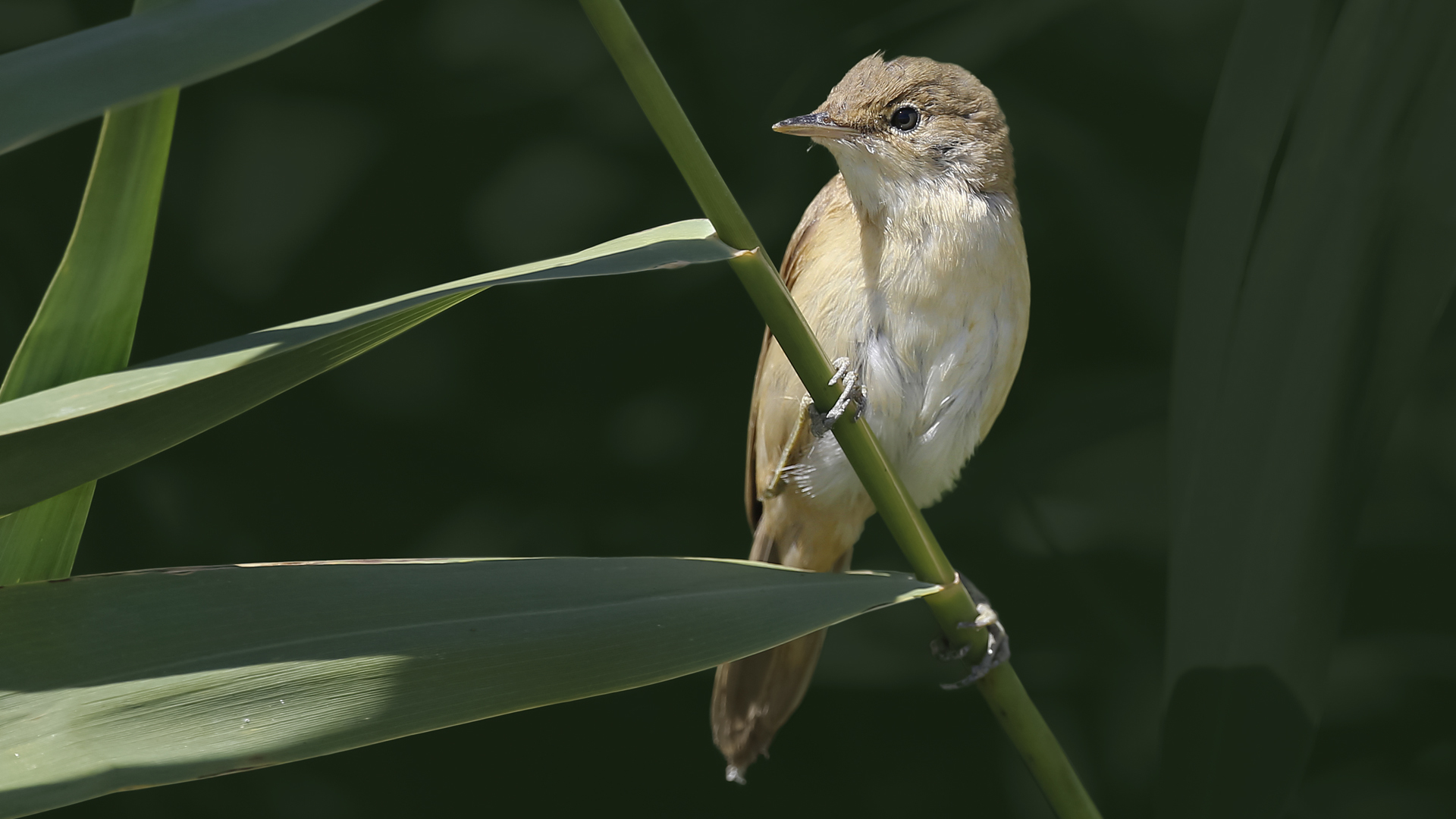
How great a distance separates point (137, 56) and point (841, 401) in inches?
16.3

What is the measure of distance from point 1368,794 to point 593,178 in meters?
1.42

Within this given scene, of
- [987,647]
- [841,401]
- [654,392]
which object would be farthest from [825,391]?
[654,392]

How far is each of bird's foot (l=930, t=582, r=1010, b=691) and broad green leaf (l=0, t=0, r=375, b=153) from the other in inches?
22.5

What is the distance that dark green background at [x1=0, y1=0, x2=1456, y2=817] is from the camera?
1.25 m

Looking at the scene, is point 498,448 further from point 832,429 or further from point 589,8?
point 589,8

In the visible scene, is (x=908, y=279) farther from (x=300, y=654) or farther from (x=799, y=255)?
(x=300, y=654)

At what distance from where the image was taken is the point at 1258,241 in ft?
2.86

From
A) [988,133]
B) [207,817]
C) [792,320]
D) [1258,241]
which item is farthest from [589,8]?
[207,817]

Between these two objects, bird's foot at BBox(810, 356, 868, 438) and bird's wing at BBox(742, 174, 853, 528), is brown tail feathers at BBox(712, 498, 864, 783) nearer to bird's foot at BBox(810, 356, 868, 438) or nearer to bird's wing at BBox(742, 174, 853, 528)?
bird's wing at BBox(742, 174, 853, 528)

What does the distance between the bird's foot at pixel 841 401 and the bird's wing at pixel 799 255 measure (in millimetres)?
133

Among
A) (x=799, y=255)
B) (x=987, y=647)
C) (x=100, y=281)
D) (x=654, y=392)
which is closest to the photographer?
(x=100, y=281)

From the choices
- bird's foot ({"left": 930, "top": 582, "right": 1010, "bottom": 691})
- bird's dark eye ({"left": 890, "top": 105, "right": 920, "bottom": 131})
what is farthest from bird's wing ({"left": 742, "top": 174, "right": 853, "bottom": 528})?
bird's foot ({"left": 930, "top": 582, "right": 1010, "bottom": 691})

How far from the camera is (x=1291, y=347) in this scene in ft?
2.72

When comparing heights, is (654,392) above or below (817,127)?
below
